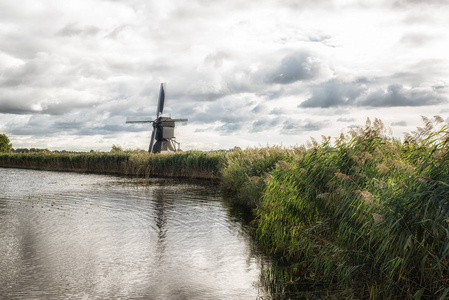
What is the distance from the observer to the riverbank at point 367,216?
4.22 m

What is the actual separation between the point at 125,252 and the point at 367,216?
5445mm

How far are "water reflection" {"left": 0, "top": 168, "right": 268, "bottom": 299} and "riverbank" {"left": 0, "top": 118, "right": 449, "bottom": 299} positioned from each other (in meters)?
1.10

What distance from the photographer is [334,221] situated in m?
5.93

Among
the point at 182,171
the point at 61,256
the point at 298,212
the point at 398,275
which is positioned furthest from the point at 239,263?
the point at 182,171

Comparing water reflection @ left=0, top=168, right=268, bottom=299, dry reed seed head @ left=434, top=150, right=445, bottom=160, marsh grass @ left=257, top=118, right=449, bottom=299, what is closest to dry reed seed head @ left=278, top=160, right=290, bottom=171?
marsh grass @ left=257, top=118, right=449, bottom=299

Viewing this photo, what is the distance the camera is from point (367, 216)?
5086 millimetres

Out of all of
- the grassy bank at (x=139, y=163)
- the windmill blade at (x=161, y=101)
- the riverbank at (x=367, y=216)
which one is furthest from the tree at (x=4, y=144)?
the riverbank at (x=367, y=216)

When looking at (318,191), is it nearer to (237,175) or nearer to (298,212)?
(298,212)

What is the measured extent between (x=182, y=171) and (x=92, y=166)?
13.7m

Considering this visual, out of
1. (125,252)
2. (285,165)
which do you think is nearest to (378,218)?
(285,165)

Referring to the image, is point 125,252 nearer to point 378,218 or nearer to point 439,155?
point 378,218

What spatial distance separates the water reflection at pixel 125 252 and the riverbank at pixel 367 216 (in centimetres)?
110

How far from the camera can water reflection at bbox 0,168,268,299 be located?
597 cm

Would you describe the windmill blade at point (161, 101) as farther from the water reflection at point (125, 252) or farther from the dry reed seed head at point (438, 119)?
the dry reed seed head at point (438, 119)
